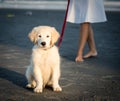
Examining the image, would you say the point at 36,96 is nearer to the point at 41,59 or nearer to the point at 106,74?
the point at 41,59

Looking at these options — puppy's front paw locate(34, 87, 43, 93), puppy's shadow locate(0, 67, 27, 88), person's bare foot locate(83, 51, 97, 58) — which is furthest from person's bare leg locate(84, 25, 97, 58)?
puppy's front paw locate(34, 87, 43, 93)

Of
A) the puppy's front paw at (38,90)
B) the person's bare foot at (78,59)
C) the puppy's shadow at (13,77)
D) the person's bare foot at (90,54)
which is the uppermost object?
the puppy's front paw at (38,90)

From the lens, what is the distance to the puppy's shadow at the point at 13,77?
25.1 feet

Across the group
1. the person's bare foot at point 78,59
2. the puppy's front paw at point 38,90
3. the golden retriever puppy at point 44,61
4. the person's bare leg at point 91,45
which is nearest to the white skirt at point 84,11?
the person's bare leg at point 91,45

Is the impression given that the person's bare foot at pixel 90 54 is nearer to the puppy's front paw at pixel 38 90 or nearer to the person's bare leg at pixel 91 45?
the person's bare leg at pixel 91 45

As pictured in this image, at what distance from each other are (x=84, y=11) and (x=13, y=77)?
7.26 feet

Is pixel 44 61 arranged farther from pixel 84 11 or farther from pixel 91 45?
pixel 91 45

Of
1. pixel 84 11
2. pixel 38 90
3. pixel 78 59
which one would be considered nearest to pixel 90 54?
pixel 78 59

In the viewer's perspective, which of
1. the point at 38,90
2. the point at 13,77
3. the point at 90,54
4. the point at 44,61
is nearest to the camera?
the point at 38,90

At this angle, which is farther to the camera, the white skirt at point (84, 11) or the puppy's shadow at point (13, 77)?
the white skirt at point (84, 11)

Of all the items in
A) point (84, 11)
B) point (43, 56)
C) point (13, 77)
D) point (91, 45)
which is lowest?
point (91, 45)

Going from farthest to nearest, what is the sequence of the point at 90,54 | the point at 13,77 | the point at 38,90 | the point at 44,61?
the point at 90,54 → the point at 13,77 → the point at 44,61 → the point at 38,90

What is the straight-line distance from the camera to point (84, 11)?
956 cm

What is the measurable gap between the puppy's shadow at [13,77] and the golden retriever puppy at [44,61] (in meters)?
0.48
